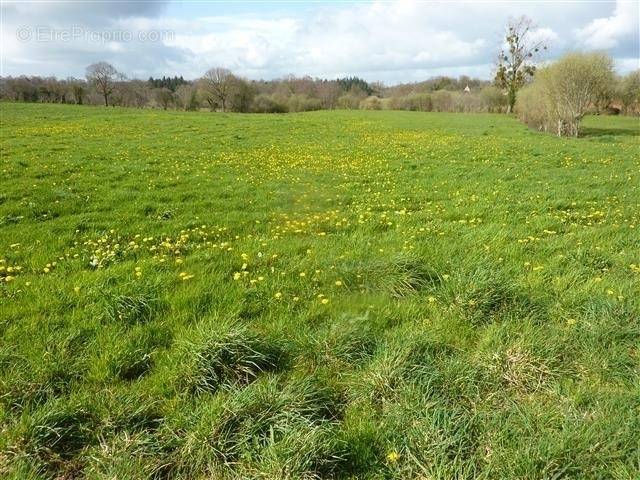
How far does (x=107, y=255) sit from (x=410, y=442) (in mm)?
5370

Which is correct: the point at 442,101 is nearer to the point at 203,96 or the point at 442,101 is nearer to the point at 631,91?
the point at 631,91

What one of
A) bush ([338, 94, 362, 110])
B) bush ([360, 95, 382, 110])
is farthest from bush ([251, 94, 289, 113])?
bush ([360, 95, 382, 110])

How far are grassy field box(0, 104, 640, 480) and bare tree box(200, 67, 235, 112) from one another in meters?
72.9

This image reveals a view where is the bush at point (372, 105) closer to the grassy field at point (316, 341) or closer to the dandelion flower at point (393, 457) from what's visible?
the grassy field at point (316, 341)

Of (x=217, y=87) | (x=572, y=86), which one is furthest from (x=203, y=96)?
(x=572, y=86)

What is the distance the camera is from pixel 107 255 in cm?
678

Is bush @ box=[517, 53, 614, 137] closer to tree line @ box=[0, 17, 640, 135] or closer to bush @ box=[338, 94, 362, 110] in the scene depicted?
tree line @ box=[0, 17, 640, 135]

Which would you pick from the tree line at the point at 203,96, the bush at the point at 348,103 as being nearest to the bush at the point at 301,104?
the tree line at the point at 203,96

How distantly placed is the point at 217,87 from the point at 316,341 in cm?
8017

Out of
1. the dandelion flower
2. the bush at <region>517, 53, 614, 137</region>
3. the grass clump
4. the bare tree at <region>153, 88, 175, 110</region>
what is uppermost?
the bare tree at <region>153, 88, 175, 110</region>

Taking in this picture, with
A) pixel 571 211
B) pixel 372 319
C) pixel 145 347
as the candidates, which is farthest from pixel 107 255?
pixel 571 211

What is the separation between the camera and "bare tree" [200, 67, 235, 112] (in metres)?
77.7

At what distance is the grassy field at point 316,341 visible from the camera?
10.6 feet

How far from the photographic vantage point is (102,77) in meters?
80.2
